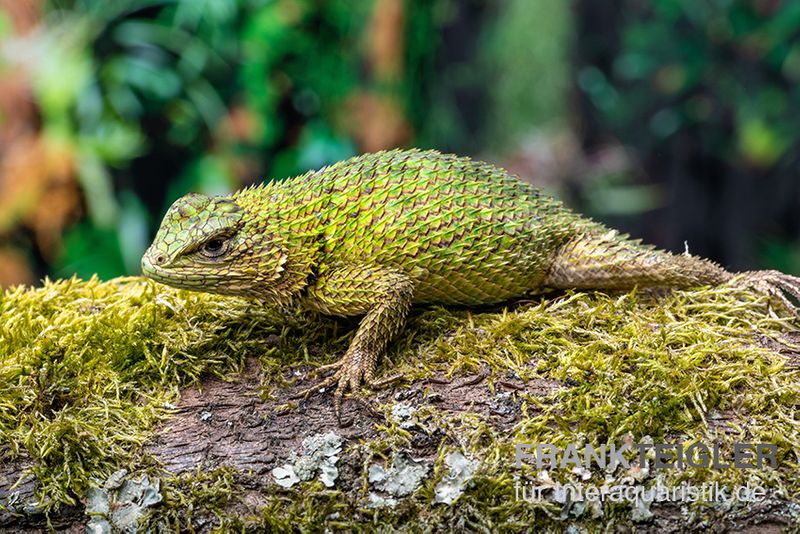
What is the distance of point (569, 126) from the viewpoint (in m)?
9.47

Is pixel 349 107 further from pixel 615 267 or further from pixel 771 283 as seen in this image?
pixel 771 283

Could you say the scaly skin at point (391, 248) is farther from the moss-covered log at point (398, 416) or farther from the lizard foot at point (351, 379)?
the moss-covered log at point (398, 416)

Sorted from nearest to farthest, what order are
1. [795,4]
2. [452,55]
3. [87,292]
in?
[87,292] < [795,4] < [452,55]

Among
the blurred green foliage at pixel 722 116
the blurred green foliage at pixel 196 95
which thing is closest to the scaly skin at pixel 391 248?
the blurred green foliage at pixel 196 95

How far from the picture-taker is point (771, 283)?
4.50 metres

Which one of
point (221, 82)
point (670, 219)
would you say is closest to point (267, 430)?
point (221, 82)

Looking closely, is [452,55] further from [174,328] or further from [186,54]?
[174,328]

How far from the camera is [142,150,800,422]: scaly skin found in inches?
157

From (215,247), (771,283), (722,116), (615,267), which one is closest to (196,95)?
(215,247)

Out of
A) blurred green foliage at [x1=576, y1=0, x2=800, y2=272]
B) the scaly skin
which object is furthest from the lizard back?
blurred green foliage at [x1=576, y1=0, x2=800, y2=272]

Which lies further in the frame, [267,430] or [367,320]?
[367,320]

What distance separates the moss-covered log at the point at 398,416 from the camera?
10.8ft

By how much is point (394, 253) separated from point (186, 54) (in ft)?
11.6

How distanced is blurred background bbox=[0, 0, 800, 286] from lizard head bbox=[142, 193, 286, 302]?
2.87 metres
